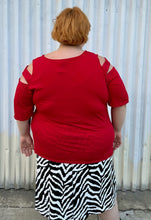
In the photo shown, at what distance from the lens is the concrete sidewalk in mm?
3156

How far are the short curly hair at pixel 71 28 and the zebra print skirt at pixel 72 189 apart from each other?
0.83 meters

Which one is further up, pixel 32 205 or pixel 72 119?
pixel 72 119

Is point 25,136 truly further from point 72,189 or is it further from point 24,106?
point 72,189

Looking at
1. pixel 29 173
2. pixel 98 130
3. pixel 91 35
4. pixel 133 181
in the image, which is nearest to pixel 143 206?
pixel 133 181

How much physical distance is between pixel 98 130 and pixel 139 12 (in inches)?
65.6

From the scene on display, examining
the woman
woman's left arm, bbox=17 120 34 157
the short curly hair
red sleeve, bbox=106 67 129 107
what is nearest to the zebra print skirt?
the woman

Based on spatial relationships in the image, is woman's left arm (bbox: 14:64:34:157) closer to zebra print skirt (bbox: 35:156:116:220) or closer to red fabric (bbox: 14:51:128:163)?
red fabric (bbox: 14:51:128:163)

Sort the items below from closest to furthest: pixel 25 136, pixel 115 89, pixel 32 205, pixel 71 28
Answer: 1. pixel 71 28
2. pixel 115 89
3. pixel 25 136
4. pixel 32 205

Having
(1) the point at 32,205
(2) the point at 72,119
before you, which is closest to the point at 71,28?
(2) the point at 72,119

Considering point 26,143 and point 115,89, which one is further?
point 26,143

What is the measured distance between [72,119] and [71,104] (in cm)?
11

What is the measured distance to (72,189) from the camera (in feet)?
7.22

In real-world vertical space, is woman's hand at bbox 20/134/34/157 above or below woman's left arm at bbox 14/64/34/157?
below

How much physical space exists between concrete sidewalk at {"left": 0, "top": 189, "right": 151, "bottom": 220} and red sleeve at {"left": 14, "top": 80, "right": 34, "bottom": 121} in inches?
53.5
